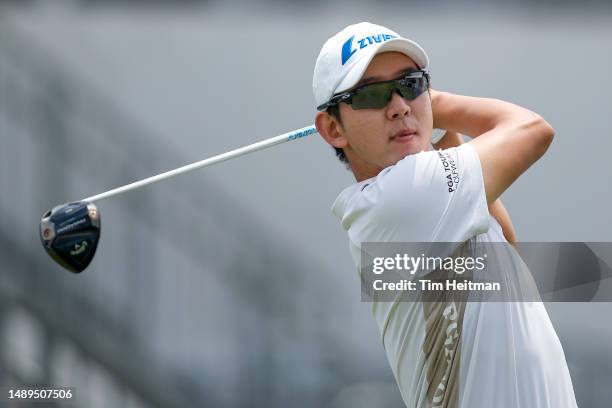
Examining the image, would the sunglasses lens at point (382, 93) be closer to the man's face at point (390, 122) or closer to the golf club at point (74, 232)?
the man's face at point (390, 122)

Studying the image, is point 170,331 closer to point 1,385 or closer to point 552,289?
point 1,385

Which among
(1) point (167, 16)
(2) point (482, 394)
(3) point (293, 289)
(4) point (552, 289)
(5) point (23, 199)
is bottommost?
(2) point (482, 394)

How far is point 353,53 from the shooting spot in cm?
239

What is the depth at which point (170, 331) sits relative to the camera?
22.7ft

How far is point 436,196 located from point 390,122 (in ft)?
0.66

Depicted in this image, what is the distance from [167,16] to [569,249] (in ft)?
15.9

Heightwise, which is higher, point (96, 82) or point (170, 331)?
point (96, 82)

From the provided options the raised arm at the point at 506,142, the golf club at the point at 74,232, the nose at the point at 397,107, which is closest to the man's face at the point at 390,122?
the nose at the point at 397,107

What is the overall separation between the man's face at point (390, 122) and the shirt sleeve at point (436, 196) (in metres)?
0.06

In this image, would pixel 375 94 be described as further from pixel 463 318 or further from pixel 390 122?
pixel 463 318

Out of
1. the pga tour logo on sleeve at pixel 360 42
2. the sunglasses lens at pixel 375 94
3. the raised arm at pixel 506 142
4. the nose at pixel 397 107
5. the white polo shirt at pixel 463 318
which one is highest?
the pga tour logo on sleeve at pixel 360 42

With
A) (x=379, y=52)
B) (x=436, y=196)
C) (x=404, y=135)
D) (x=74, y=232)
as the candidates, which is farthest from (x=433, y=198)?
(x=74, y=232)

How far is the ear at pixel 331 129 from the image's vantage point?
253cm

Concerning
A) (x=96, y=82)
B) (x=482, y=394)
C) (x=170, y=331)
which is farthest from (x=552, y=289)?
(x=96, y=82)
